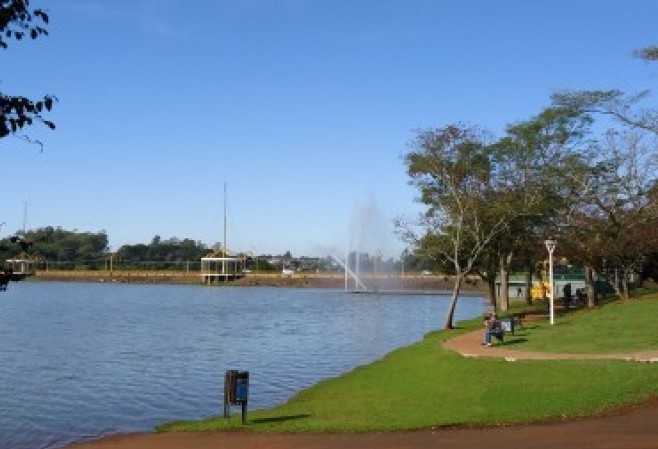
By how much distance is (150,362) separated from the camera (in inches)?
1323

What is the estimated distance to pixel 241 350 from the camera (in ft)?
127

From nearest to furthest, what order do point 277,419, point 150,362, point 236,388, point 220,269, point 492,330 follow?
point 236,388
point 277,419
point 492,330
point 150,362
point 220,269

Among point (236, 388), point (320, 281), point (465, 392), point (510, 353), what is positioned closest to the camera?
point (236, 388)

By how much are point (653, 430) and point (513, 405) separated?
3.72 metres

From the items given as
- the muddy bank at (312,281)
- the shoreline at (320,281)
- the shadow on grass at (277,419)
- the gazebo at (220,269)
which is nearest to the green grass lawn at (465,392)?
the shadow on grass at (277,419)

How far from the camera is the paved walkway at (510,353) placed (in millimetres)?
22331

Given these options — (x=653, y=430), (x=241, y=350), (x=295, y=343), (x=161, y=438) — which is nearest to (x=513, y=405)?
(x=653, y=430)

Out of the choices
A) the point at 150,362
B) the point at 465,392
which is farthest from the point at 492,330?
the point at 150,362

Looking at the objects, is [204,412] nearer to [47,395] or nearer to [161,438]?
[161,438]

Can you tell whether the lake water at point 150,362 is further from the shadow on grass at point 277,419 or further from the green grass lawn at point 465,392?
the shadow on grass at point 277,419

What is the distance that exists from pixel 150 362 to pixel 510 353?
16.0 meters

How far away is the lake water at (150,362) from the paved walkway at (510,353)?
4.76 metres

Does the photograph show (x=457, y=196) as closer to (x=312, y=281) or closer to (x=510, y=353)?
(x=510, y=353)

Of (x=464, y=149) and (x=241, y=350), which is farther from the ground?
(x=464, y=149)
